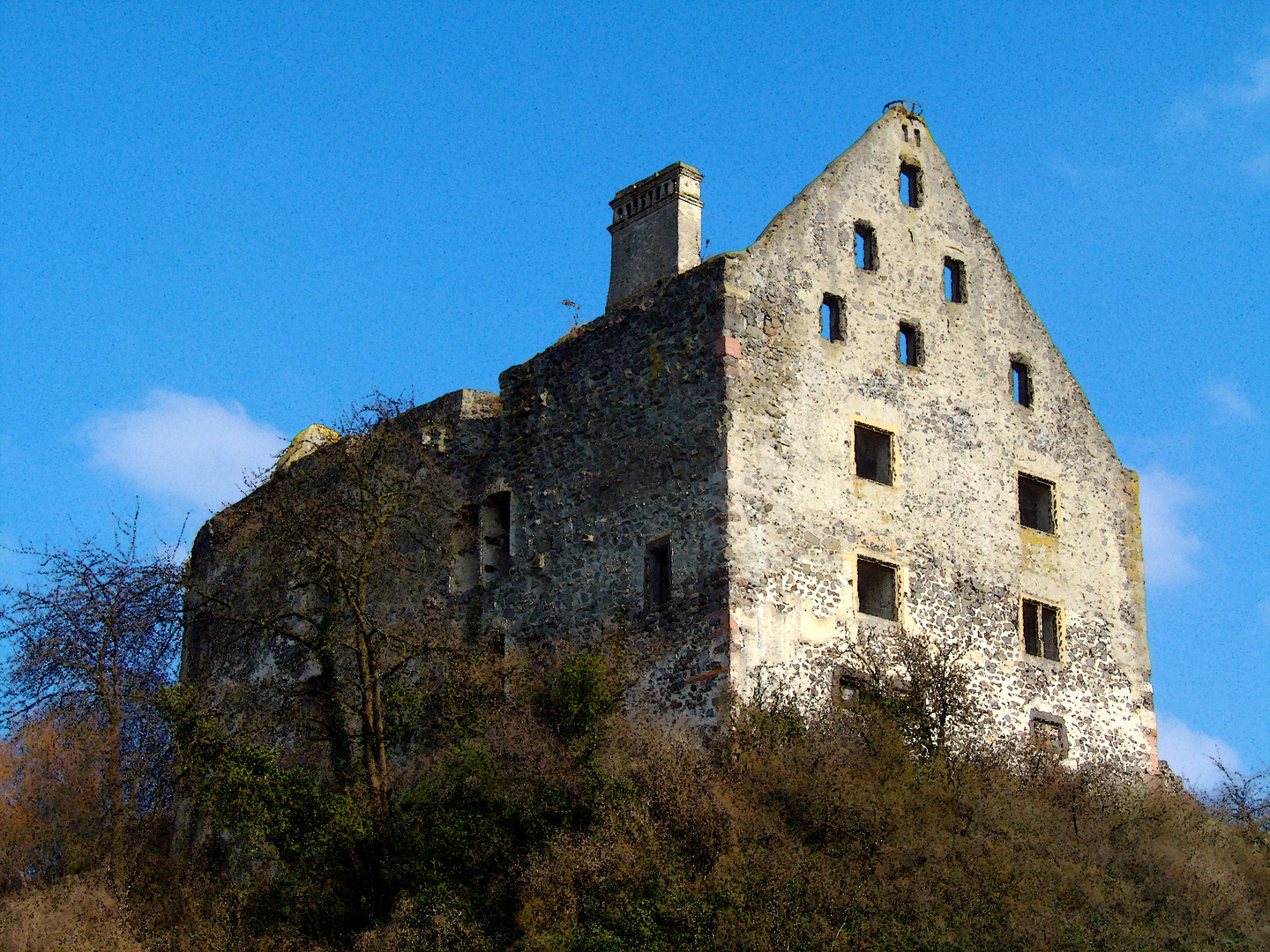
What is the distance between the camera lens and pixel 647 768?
75.4 ft

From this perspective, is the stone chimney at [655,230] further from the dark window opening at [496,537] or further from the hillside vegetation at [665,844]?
the hillside vegetation at [665,844]

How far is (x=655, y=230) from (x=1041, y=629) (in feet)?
30.6

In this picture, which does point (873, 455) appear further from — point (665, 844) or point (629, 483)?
point (665, 844)

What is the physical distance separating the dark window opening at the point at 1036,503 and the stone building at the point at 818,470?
0.04 metres

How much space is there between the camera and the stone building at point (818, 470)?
995 inches

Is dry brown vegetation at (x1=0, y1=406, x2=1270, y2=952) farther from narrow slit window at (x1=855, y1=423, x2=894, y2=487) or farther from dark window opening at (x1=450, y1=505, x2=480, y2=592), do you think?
narrow slit window at (x1=855, y1=423, x2=894, y2=487)

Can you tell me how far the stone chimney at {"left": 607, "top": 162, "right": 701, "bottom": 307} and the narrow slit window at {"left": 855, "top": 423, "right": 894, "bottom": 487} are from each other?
4473 mm

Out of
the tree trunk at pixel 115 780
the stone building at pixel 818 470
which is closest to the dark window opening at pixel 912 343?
the stone building at pixel 818 470

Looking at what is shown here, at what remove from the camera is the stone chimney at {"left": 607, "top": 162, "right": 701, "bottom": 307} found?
98.6 feet

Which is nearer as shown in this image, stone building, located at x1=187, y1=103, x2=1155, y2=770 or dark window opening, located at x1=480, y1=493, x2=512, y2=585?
stone building, located at x1=187, y1=103, x2=1155, y2=770

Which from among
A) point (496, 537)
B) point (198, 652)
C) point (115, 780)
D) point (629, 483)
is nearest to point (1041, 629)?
point (629, 483)

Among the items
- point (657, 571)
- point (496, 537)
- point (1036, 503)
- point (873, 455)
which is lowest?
point (657, 571)

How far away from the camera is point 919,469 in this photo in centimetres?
2756

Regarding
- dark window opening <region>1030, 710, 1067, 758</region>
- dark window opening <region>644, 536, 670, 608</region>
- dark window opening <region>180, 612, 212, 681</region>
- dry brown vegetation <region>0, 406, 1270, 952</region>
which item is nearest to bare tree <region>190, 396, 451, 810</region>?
dry brown vegetation <region>0, 406, 1270, 952</region>
